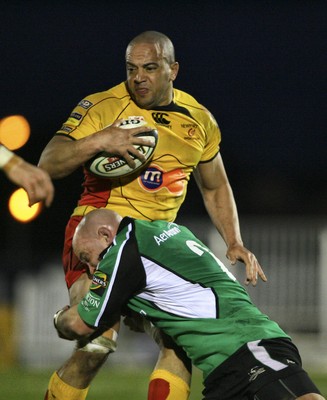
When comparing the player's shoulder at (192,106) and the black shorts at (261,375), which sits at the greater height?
the player's shoulder at (192,106)

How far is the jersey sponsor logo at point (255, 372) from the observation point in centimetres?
532

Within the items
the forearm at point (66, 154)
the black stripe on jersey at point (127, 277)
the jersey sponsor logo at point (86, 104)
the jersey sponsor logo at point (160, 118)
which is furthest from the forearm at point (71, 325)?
the jersey sponsor logo at point (160, 118)

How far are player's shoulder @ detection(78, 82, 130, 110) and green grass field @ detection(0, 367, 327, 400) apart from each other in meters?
3.80

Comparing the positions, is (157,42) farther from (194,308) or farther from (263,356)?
(263,356)

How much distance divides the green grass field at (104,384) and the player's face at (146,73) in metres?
3.92

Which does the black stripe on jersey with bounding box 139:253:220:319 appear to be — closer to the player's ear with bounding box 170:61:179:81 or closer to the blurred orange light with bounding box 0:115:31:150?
the player's ear with bounding box 170:61:179:81

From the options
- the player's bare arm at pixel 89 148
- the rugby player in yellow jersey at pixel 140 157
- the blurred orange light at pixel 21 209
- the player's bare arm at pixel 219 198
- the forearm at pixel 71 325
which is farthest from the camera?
the blurred orange light at pixel 21 209

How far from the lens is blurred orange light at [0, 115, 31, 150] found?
2320cm

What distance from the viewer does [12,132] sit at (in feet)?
80.7

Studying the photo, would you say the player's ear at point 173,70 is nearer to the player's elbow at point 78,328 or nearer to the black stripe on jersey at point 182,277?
the black stripe on jersey at point 182,277

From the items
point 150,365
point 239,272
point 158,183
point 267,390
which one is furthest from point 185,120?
point 239,272

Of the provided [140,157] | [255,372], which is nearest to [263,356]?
[255,372]

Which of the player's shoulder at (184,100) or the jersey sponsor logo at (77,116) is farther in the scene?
the player's shoulder at (184,100)

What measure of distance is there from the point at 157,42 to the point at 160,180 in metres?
0.95
